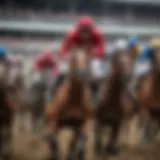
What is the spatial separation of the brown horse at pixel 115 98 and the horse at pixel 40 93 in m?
0.11

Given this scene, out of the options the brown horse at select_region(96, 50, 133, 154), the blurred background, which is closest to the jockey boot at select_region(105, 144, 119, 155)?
the brown horse at select_region(96, 50, 133, 154)

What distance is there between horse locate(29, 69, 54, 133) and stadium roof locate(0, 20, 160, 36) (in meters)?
0.18

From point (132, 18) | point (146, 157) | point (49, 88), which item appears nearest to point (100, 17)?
point (132, 18)

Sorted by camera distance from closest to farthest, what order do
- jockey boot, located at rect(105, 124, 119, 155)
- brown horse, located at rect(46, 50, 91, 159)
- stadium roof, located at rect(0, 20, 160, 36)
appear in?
1. brown horse, located at rect(46, 50, 91, 159)
2. jockey boot, located at rect(105, 124, 119, 155)
3. stadium roof, located at rect(0, 20, 160, 36)

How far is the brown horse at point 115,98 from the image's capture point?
788mm

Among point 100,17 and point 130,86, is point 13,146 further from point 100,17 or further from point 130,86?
point 100,17

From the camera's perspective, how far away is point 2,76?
78 centimetres

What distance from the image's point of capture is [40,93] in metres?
0.91

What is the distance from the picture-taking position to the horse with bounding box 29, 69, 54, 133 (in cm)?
89

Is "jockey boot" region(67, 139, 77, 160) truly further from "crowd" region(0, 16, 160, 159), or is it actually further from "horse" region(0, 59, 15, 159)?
"horse" region(0, 59, 15, 159)

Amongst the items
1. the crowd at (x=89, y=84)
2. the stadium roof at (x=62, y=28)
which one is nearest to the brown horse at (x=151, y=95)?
the crowd at (x=89, y=84)

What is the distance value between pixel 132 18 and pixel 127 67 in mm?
433

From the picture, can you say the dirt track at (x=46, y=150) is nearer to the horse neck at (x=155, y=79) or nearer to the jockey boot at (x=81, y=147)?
the jockey boot at (x=81, y=147)

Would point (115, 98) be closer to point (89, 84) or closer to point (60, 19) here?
point (89, 84)
